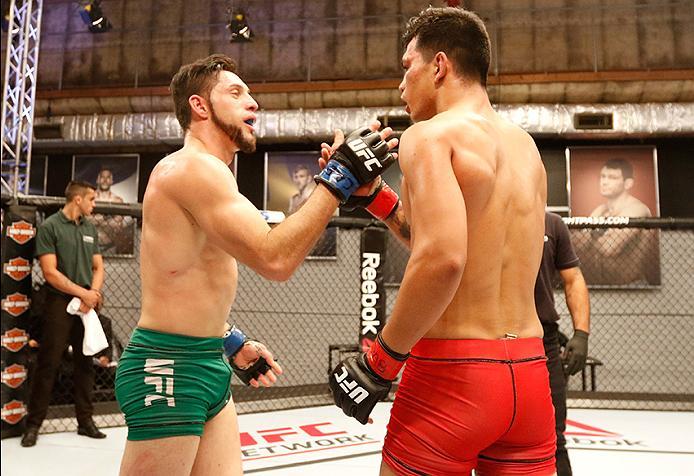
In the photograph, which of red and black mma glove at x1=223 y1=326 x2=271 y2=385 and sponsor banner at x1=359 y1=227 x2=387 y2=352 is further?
sponsor banner at x1=359 y1=227 x2=387 y2=352

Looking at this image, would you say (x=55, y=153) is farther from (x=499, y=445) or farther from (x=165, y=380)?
(x=499, y=445)

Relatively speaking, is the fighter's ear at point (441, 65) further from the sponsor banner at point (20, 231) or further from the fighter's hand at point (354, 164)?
the sponsor banner at point (20, 231)

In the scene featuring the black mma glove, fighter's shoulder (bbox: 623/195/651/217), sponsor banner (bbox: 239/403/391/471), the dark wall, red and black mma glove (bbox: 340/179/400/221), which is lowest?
sponsor banner (bbox: 239/403/391/471)

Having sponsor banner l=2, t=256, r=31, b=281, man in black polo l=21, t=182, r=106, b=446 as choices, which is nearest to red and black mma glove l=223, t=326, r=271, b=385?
man in black polo l=21, t=182, r=106, b=446

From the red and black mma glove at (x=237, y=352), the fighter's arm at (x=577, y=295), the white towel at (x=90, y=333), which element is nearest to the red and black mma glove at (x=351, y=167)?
the red and black mma glove at (x=237, y=352)

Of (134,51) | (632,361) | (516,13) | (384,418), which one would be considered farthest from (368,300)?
(134,51)

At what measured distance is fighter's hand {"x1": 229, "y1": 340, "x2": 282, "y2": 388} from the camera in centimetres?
179

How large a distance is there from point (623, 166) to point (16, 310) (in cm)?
683

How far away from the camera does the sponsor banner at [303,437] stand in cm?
330

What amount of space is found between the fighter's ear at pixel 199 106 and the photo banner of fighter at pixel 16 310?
9.06 feet

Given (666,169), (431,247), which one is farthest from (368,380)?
(666,169)

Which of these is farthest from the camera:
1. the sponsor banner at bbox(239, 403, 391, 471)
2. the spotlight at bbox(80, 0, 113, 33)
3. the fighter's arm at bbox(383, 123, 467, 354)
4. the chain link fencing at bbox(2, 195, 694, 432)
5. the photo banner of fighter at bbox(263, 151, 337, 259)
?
the photo banner of fighter at bbox(263, 151, 337, 259)

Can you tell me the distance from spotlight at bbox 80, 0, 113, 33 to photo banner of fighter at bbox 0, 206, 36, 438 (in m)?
4.56

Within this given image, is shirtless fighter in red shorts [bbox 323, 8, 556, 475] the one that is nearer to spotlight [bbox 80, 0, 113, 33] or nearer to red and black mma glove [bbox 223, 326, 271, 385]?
red and black mma glove [bbox 223, 326, 271, 385]
